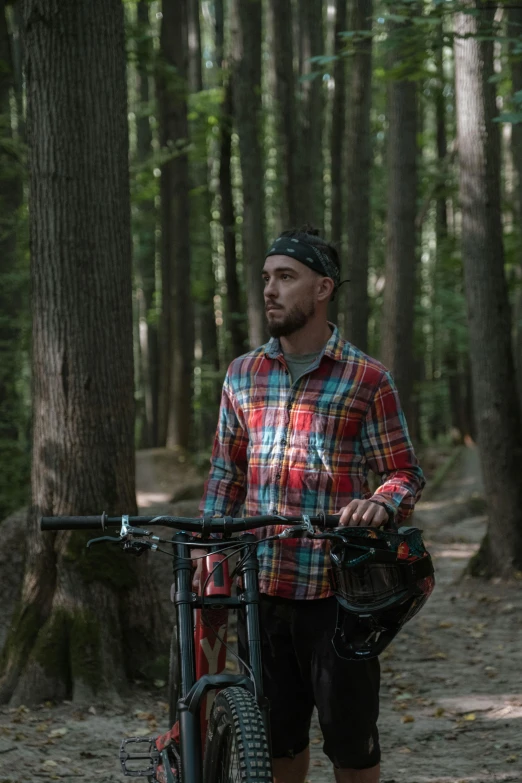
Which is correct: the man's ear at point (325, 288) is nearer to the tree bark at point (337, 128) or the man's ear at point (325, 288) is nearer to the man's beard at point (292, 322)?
the man's beard at point (292, 322)

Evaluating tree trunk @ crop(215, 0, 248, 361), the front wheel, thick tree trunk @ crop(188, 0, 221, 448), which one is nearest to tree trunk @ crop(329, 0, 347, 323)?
tree trunk @ crop(215, 0, 248, 361)

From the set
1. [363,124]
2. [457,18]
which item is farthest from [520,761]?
[363,124]

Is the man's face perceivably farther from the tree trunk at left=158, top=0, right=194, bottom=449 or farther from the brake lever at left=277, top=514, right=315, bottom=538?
the tree trunk at left=158, top=0, right=194, bottom=449

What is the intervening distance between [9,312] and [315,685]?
29.5ft

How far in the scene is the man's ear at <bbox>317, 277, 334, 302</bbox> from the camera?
3.84 meters

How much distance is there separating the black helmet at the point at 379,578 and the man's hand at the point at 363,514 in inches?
1.6

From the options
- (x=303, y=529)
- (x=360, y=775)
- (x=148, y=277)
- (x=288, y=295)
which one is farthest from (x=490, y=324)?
(x=148, y=277)

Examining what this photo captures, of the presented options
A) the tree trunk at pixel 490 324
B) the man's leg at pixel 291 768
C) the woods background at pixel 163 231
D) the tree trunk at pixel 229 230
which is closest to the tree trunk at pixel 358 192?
the woods background at pixel 163 231

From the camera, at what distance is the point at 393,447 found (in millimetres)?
3723

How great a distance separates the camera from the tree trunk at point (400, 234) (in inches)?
497

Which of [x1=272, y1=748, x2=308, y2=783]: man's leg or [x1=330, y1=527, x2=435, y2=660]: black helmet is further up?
[x1=330, y1=527, x2=435, y2=660]: black helmet

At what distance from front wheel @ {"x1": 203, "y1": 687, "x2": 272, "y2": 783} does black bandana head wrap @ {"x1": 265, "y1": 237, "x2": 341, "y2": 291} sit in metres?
1.64

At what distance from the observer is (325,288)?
12.7ft

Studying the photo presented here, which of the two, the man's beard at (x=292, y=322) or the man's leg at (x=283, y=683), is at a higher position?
the man's beard at (x=292, y=322)
